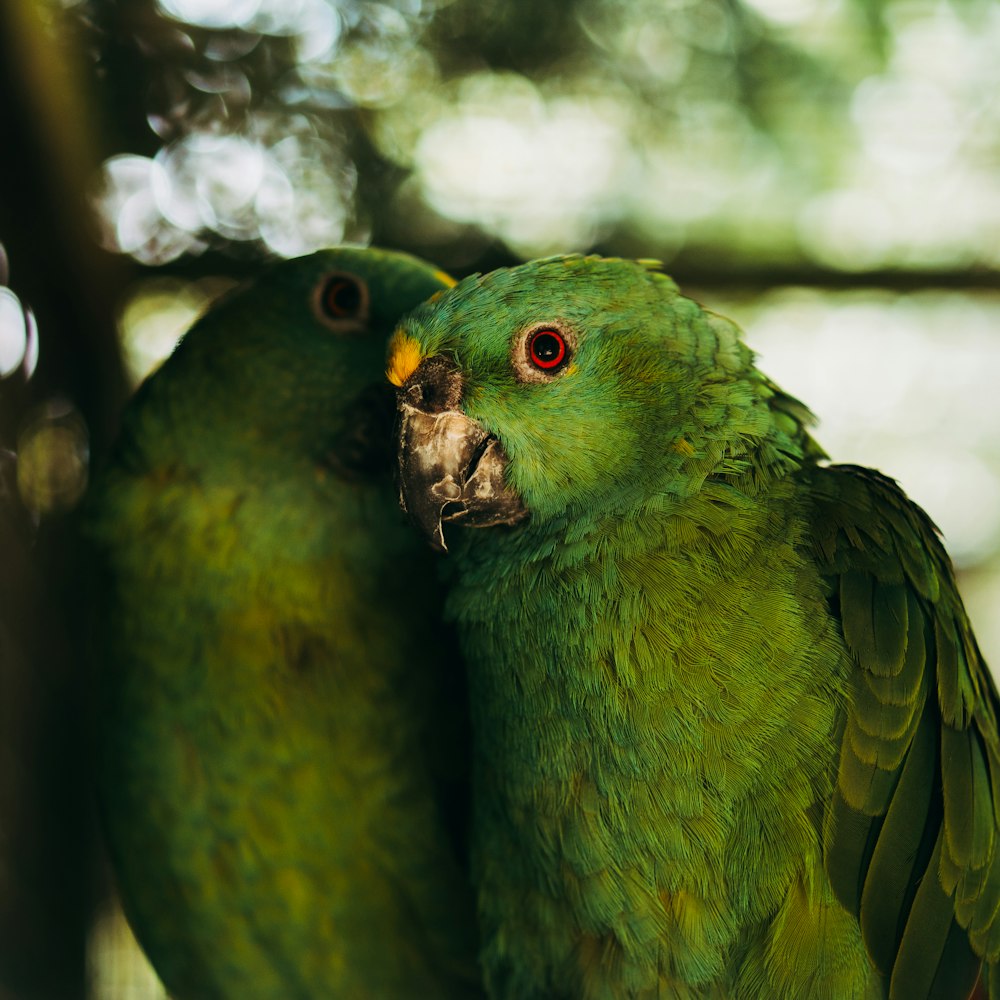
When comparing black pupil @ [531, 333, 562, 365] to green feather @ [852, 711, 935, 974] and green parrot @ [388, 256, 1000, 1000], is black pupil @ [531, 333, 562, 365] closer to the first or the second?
green parrot @ [388, 256, 1000, 1000]

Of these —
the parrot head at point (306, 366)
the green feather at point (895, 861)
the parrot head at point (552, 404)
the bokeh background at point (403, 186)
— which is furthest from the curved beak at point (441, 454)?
the bokeh background at point (403, 186)

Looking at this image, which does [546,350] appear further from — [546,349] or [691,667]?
[691,667]

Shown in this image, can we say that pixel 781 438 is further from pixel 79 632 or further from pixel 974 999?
pixel 79 632

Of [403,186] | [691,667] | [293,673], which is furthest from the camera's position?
[403,186]

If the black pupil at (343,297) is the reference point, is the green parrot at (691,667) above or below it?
below

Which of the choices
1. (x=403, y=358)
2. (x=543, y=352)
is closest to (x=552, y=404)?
(x=543, y=352)

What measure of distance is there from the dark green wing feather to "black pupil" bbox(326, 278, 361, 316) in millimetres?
683

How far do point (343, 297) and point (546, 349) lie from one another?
18.3 inches

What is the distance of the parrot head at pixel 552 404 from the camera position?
93cm

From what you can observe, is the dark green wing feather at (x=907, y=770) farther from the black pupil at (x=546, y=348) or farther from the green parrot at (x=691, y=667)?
the black pupil at (x=546, y=348)

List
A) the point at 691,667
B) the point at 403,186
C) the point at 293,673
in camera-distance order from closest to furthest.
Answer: the point at 691,667
the point at 293,673
the point at 403,186

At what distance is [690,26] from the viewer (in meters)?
1.72

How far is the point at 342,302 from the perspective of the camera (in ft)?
4.26

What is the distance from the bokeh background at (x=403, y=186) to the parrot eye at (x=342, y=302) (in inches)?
20.5
